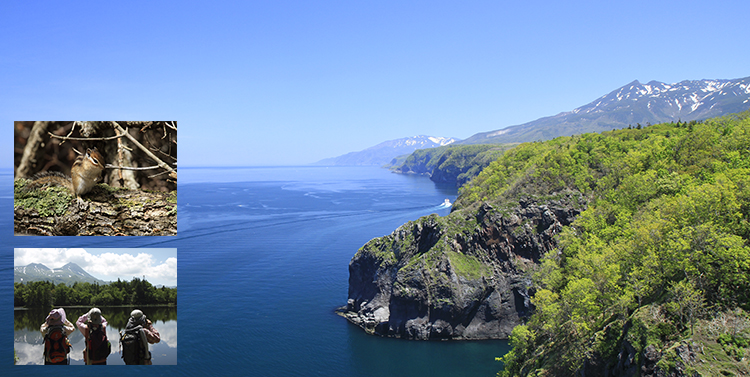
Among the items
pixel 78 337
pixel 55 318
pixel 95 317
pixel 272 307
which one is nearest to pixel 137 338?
pixel 95 317

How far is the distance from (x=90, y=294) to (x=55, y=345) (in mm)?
2178

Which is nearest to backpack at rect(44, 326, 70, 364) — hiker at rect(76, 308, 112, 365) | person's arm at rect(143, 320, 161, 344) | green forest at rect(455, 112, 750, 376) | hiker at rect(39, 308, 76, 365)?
hiker at rect(39, 308, 76, 365)

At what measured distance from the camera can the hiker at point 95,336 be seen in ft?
34.6

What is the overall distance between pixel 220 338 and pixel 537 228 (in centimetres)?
4285

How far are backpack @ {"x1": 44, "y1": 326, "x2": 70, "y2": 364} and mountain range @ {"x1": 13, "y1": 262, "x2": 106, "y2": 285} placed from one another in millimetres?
1451

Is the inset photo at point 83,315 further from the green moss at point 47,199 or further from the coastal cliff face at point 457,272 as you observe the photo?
the coastal cliff face at point 457,272

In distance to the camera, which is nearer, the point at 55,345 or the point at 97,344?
the point at 55,345

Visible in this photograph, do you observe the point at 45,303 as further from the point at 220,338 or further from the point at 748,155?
the point at 748,155

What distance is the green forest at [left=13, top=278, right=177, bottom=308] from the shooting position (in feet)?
38.1

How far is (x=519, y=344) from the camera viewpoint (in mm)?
42094

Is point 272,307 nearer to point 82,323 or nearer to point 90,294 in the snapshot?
point 90,294

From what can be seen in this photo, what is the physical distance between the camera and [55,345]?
34.1ft

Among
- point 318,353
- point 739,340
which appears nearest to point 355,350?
point 318,353

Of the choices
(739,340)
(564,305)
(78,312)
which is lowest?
(564,305)
